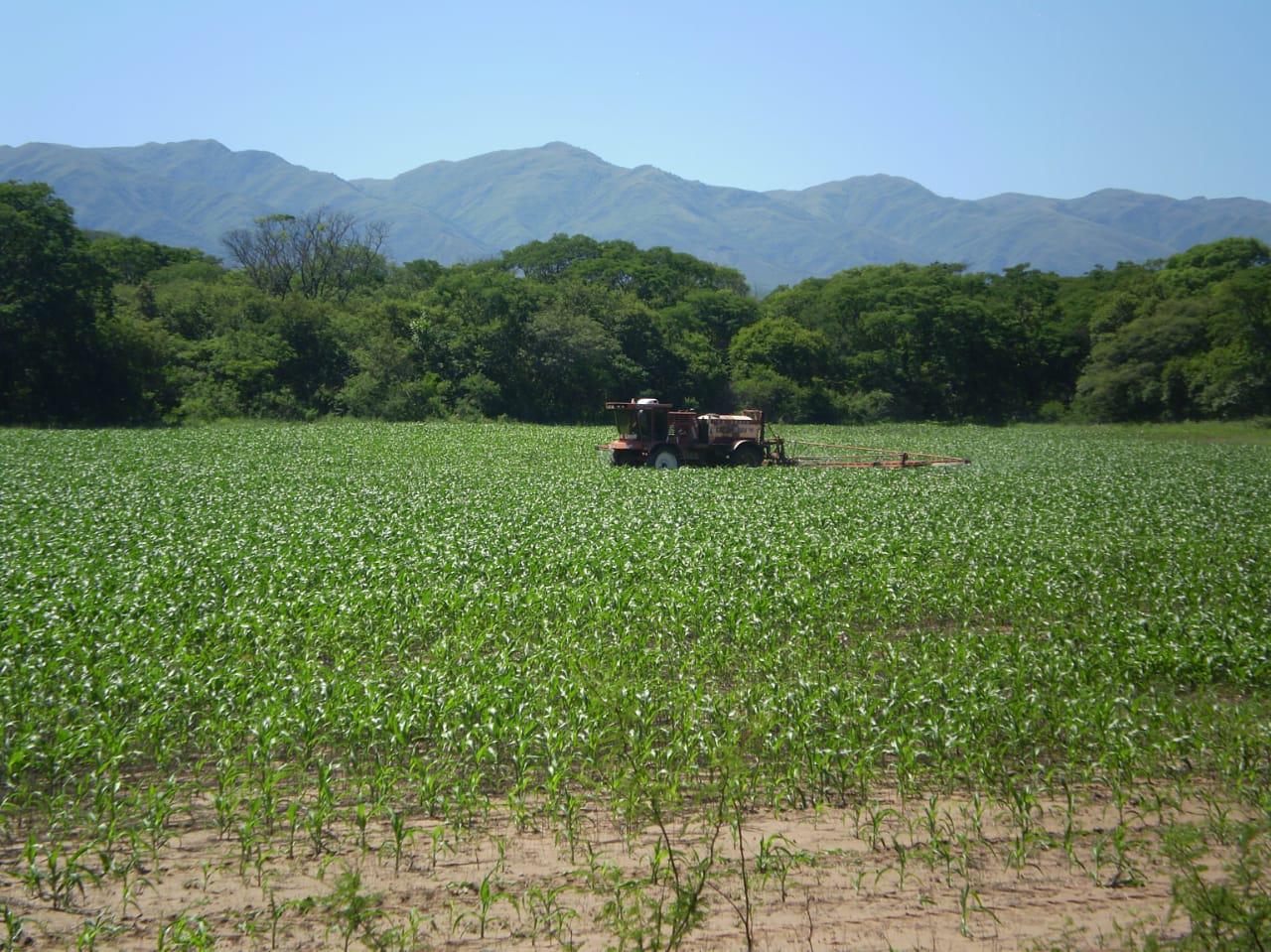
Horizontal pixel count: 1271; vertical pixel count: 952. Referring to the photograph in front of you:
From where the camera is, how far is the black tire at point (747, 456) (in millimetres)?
26031

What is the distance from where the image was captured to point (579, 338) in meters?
51.6

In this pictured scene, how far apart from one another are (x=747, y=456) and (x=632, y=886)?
21.8 metres

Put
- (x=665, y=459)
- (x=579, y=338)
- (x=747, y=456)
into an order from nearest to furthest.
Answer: (x=665, y=459) < (x=747, y=456) < (x=579, y=338)

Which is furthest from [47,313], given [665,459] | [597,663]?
[597,663]

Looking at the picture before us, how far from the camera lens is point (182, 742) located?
6.74 meters

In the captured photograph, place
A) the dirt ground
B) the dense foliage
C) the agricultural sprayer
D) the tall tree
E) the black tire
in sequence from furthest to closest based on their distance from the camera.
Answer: the tall tree, the black tire, the agricultural sprayer, the dense foliage, the dirt ground

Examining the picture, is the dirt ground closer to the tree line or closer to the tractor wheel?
the tractor wheel

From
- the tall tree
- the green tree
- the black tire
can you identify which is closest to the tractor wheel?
the black tire

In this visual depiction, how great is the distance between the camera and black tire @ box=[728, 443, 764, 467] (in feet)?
→ 85.4

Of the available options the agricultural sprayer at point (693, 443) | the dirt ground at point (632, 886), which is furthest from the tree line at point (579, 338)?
the dirt ground at point (632, 886)

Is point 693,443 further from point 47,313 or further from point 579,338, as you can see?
point 47,313

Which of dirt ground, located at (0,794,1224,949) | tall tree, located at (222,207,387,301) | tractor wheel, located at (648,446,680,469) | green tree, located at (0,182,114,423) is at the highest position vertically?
tall tree, located at (222,207,387,301)

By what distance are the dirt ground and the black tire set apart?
66.4ft

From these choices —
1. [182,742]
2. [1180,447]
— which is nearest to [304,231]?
[1180,447]
